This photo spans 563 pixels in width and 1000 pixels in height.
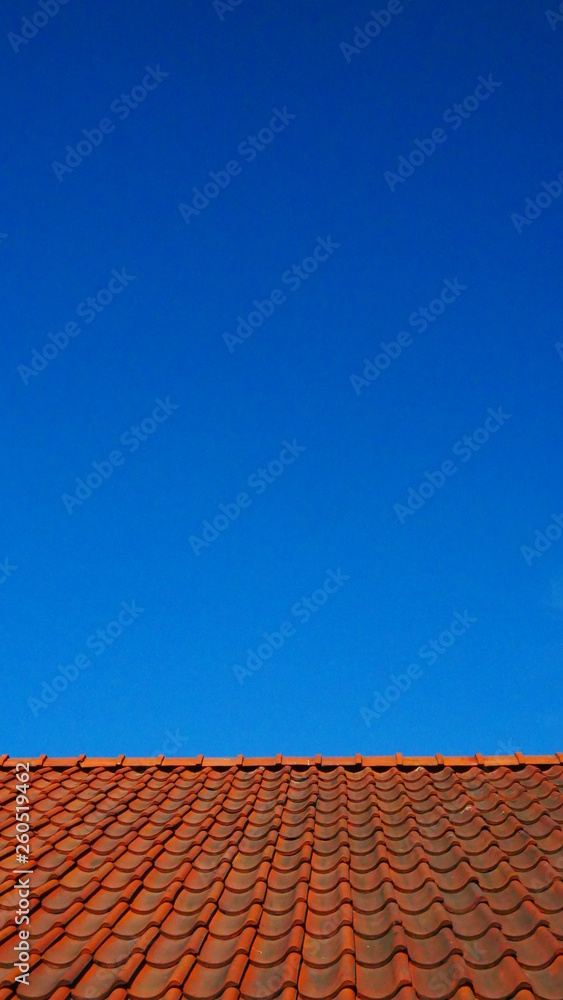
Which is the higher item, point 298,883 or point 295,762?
point 295,762

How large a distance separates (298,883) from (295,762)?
2.43 m

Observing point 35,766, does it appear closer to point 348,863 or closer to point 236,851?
point 236,851

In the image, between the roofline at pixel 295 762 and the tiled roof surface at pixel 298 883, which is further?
the roofline at pixel 295 762

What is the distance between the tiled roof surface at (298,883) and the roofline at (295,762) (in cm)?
2

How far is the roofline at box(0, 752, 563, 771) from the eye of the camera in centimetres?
649

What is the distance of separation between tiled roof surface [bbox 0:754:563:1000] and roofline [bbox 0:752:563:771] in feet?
0.08

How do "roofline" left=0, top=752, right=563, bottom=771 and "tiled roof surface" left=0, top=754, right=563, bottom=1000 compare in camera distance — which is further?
"roofline" left=0, top=752, right=563, bottom=771

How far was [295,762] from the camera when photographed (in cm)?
697

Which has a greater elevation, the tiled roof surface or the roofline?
the roofline

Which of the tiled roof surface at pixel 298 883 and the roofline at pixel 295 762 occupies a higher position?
the roofline at pixel 295 762

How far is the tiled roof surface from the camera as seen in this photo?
3660 millimetres

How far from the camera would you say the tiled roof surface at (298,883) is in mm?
3660

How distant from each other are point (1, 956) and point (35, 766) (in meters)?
3.25

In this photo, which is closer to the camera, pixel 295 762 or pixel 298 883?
pixel 298 883
